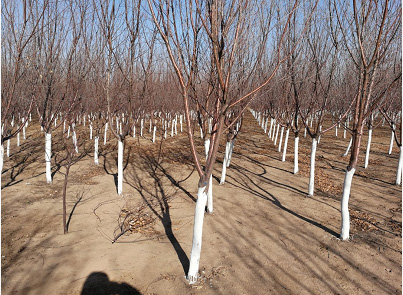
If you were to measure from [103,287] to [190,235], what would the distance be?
1859mm

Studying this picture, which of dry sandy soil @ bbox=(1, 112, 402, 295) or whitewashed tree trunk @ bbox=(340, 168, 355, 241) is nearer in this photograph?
dry sandy soil @ bbox=(1, 112, 402, 295)

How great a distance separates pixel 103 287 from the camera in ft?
12.6

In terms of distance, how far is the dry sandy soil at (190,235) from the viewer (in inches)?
157

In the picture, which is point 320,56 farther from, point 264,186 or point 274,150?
point 274,150

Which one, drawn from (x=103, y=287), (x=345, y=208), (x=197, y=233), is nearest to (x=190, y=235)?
(x=197, y=233)

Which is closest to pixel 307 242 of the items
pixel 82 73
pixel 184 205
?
pixel 184 205

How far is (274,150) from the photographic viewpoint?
14.7m

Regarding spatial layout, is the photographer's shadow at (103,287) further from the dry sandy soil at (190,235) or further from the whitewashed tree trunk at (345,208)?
the whitewashed tree trunk at (345,208)

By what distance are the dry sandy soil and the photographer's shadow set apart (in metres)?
0.01

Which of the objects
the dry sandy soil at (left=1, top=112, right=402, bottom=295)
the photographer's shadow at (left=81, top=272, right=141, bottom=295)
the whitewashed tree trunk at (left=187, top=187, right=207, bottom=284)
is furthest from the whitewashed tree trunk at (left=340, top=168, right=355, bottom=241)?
the photographer's shadow at (left=81, top=272, right=141, bottom=295)

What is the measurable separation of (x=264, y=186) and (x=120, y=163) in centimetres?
404

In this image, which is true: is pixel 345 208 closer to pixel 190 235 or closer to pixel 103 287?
pixel 190 235

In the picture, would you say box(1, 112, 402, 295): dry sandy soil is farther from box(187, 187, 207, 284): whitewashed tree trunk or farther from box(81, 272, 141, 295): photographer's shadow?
box(187, 187, 207, 284): whitewashed tree trunk

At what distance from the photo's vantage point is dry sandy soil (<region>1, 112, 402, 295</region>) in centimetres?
398
